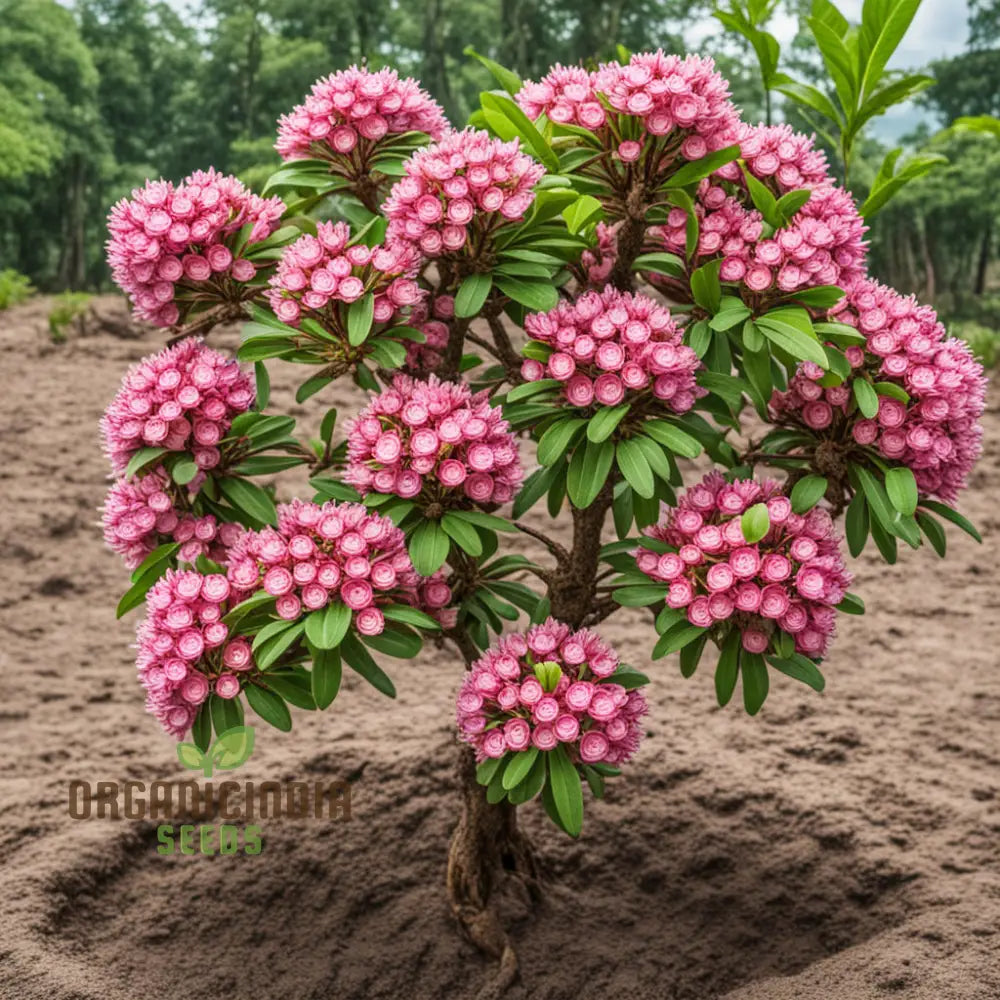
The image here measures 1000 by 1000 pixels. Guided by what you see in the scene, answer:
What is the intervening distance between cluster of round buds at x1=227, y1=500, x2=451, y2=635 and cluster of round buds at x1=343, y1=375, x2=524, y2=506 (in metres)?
0.10

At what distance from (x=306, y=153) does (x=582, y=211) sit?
2.78 ft

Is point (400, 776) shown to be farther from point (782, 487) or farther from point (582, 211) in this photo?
point (582, 211)

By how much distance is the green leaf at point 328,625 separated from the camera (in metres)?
2.14

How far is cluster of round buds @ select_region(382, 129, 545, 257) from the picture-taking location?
2.24m

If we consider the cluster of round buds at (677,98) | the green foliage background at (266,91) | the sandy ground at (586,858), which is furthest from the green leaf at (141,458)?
the green foliage background at (266,91)

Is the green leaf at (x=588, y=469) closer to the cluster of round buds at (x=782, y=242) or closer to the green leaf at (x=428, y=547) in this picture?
the green leaf at (x=428, y=547)

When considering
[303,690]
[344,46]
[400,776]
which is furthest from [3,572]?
[344,46]

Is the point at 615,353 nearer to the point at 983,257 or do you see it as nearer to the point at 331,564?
the point at 331,564

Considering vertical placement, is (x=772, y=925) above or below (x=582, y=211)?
below

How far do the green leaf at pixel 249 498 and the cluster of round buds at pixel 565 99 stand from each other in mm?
1114

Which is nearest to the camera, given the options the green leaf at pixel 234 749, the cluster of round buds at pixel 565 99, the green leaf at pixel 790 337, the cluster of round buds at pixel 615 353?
the green leaf at pixel 790 337

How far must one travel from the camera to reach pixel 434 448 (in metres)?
2.20

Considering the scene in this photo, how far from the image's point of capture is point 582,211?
2.18 meters

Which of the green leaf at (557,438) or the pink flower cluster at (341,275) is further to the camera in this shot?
the pink flower cluster at (341,275)
